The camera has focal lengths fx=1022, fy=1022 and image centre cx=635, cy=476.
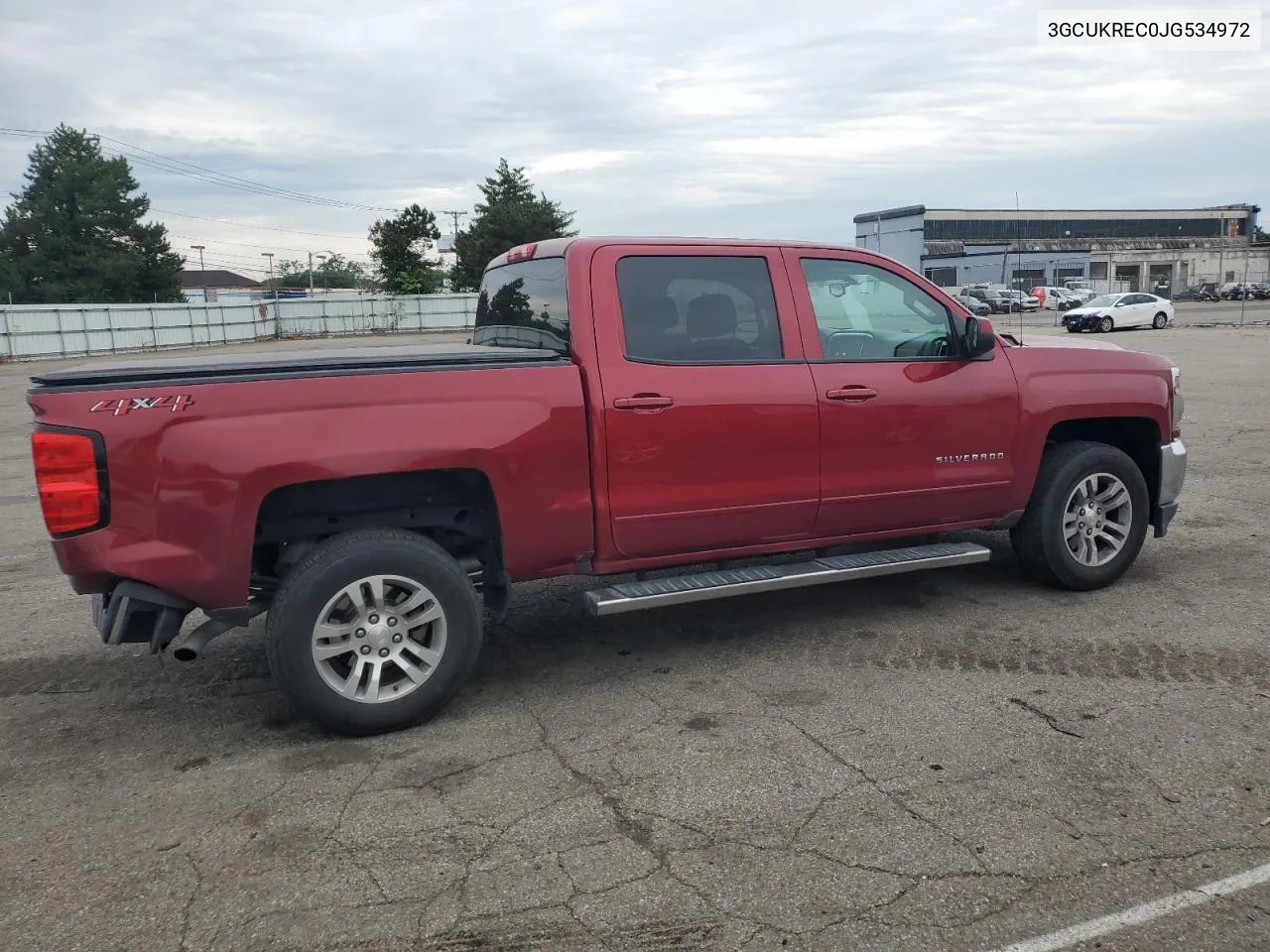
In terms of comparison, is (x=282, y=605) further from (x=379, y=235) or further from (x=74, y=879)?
(x=379, y=235)

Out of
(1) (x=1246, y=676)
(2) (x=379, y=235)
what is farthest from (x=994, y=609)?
(2) (x=379, y=235)

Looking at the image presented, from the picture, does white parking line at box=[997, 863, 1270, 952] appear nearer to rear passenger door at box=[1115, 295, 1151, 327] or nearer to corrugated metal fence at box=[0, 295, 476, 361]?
corrugated metal fence at box=[0, 295, 476, 361]

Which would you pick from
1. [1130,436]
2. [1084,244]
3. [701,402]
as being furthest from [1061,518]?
[1084,244]

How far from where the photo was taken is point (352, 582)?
3.96 m

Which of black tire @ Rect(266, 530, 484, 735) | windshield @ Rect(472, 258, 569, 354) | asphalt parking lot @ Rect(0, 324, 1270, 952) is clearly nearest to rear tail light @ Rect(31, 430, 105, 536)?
black tire @ Rect(266, 530, 484, 735)

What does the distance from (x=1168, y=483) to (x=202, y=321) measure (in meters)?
45.6

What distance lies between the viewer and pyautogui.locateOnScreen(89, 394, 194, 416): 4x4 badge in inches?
144

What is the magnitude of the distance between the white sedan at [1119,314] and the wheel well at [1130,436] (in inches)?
1284

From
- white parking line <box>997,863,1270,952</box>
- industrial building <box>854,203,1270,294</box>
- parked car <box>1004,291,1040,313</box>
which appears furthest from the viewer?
industrial building <box>854,203,1270,294</box>

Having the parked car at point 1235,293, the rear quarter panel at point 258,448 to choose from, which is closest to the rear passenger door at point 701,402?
the rear quarter panel at point 258,448

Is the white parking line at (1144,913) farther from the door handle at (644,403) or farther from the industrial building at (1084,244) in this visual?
the industrial building at (1084,244)

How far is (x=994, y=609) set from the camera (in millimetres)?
5488

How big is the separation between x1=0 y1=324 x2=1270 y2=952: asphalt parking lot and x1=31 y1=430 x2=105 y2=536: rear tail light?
0.96 m

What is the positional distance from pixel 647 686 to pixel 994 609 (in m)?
2.10
